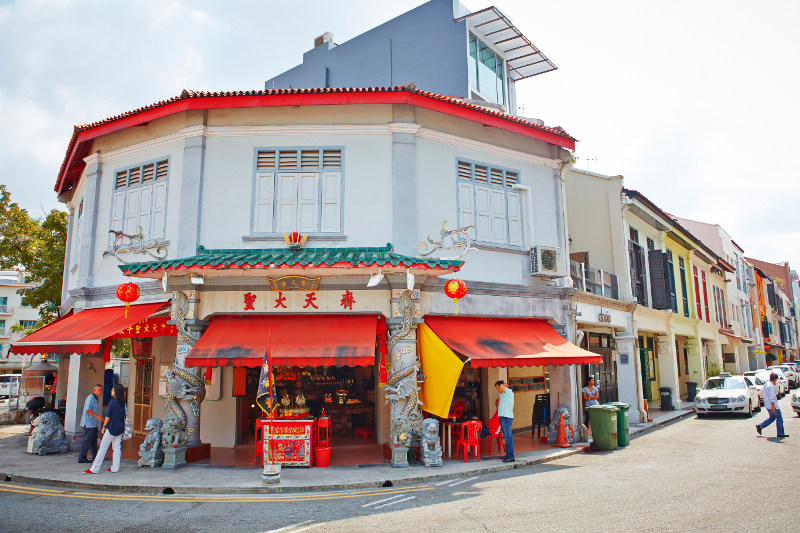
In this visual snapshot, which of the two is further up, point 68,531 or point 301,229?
point 301,229

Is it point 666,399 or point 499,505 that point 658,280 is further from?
point 499,505

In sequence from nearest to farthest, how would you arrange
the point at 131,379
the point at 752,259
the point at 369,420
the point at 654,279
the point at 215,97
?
the point at 215,97 < the point at 369,420 < the point at 131,379 < the point at 654,279 < the point at 752,259

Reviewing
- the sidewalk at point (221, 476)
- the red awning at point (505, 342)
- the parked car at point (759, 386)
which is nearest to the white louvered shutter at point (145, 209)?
the sidewalk at point (221, 476)

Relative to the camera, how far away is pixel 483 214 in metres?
13.3

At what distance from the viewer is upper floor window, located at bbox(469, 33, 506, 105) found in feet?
60.3

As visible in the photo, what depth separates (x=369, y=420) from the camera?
14.4 metres

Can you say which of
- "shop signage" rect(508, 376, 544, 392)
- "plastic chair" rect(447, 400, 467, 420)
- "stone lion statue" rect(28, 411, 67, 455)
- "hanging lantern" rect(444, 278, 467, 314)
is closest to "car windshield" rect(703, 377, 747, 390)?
"shop signage" rect(508, 376, 544, 392)

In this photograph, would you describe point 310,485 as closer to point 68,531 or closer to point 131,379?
point 68,531

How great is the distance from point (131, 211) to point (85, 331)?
318cm

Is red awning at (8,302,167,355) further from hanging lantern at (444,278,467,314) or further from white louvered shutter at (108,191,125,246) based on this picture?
hanging lantern at (444,278,467,314)

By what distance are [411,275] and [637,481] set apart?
5.38 metres

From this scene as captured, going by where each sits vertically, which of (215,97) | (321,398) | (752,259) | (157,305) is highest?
(752,259)

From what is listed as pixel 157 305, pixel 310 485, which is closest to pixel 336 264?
pixel 310 485

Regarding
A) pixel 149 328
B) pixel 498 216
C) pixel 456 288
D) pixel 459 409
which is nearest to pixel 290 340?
pixel 456 288
